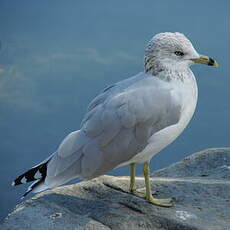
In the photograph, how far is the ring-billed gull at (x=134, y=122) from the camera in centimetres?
291

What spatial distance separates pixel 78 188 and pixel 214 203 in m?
0.88

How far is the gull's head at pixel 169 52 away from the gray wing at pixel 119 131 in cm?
16

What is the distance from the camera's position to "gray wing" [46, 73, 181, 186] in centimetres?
290

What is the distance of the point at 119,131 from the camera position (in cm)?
291

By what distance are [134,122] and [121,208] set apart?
562 mm

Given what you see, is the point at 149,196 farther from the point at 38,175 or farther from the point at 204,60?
the point at 204,60

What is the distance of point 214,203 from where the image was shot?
3.24m

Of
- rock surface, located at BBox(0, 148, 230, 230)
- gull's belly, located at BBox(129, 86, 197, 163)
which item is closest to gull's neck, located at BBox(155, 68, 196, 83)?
gull's belly, located at BBox(129, 86, 197, 163)

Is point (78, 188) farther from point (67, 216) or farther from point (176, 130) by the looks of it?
point (176, 130)

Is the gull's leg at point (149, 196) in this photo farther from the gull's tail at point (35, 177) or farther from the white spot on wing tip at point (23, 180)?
the white spot on wing tip at point (23, 180)

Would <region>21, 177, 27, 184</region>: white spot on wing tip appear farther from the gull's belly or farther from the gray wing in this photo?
the gull's belly

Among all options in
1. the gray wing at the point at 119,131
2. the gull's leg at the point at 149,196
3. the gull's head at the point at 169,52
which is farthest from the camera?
the gull's leg at the point at 149,196

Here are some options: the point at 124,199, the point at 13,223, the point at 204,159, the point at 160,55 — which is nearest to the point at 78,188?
the point at 124,199

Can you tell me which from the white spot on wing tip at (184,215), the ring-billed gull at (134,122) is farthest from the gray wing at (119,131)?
the white spot on wing tip at (184,215)
